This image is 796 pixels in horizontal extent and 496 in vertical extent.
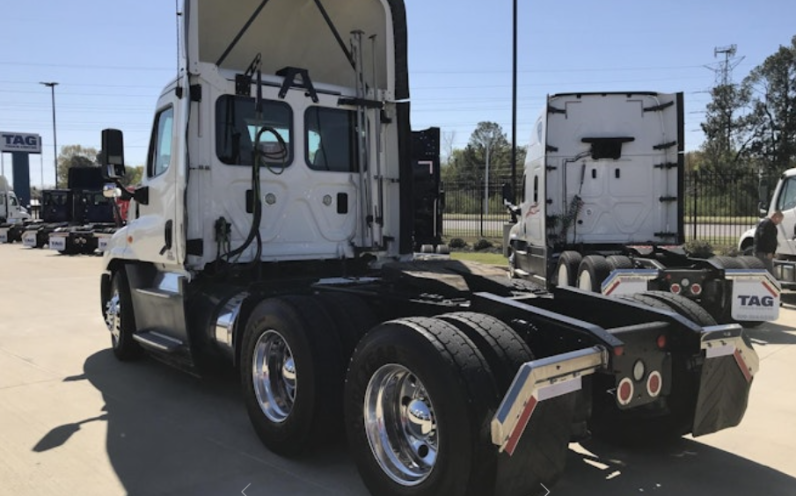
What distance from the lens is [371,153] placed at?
6254 millimetres

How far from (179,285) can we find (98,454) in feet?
5.12

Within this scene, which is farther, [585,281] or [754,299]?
[585,281]

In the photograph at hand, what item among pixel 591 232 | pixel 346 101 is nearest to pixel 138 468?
pixel 346 101

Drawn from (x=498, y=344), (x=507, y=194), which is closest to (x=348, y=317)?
(x=498, y=344)

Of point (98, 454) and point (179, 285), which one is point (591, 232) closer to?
point (179, 285)

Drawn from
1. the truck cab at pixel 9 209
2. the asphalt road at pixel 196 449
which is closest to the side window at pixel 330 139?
the asphalt road at pixel 196 449

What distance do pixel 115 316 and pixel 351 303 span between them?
12.4ft

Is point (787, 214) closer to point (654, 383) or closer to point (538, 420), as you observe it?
point (654, 383)

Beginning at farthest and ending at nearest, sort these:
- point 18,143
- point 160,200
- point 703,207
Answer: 1. point 18,143
2. point 703,207
3. point 160,200

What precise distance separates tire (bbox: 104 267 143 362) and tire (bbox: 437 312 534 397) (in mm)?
4402

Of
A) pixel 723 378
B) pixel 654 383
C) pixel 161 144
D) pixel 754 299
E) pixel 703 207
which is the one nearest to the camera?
pixel 654 383

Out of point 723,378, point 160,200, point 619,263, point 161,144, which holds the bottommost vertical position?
point 723,378

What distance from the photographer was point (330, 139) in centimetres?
611

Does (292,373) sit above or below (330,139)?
below
